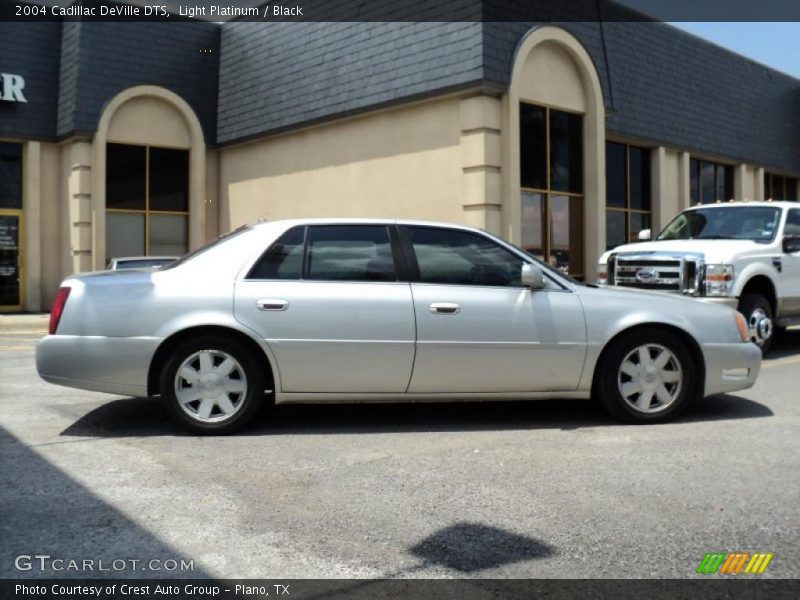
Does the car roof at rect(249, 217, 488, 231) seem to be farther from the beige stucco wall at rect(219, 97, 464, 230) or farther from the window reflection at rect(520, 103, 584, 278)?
the window reflection at rect(520, 103, 584, 278)

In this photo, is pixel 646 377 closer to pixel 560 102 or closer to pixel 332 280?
pixel 332 280

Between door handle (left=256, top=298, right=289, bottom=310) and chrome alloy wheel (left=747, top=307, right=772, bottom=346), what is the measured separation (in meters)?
6.38

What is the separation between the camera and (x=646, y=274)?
33.1 ft

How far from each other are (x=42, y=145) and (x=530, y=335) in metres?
16.4

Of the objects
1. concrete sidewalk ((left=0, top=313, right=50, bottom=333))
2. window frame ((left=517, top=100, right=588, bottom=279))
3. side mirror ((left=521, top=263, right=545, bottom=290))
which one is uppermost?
window frame ((left=517, top=100, right=588, bottom=279))

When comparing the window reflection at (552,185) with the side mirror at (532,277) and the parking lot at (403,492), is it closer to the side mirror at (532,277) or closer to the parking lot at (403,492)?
the parking lot at (403,492)

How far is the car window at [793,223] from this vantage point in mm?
10961

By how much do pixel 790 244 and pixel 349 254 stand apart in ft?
23.0

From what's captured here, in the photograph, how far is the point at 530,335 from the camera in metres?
6.15

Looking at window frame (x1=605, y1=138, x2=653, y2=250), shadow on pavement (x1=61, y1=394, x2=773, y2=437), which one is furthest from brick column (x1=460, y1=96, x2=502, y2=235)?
shadow on pavement (x1=61, y1=394, x2=773, y2=437)

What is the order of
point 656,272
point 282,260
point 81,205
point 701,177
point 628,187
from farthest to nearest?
point 701,177
point 628,187
point 81,205
point 656,272
point 282,260

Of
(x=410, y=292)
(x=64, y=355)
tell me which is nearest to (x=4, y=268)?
(x=64, y=355)

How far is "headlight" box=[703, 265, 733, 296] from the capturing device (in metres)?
9.67

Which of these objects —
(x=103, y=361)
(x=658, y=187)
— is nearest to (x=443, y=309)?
(x=103, y=361)
